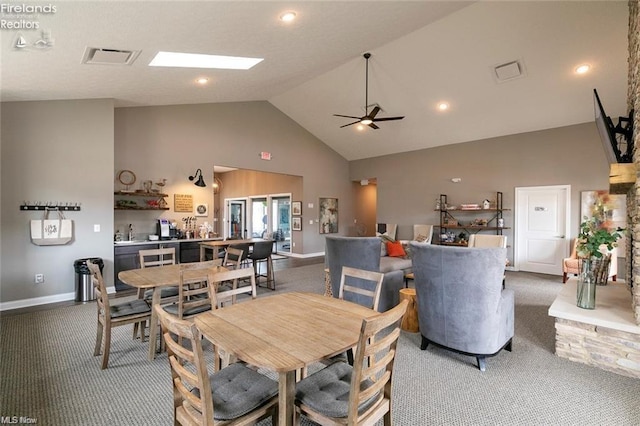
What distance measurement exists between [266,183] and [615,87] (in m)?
9.27

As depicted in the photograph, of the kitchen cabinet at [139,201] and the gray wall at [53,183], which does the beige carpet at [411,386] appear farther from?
the kitchen cabinet at [139,201]

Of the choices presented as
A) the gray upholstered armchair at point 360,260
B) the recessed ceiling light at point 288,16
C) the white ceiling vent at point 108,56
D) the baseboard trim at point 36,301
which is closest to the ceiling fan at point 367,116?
the recessed ceiling light at point 288,16

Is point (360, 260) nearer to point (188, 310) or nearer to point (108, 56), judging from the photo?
point (188, 310)

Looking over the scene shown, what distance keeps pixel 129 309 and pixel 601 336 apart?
447 centimetres

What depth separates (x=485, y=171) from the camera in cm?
799

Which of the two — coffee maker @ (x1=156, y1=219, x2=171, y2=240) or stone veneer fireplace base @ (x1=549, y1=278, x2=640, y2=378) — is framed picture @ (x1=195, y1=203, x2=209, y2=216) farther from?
stone veneer fireplace base @ (x1=549, y1=278, x2=640, y2=378)

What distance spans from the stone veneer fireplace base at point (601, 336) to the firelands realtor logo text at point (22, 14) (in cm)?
526

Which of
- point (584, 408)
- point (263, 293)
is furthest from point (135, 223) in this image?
point (584, 408)

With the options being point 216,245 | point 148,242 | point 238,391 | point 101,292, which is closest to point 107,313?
point 101,292

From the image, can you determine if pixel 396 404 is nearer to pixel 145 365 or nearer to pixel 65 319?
pixel 145 365

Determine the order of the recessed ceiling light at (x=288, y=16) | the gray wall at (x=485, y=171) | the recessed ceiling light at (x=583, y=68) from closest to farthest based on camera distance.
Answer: the recessed ceiling light at (x=288, y=16), the recessed ceiling light at (x=583, y=68), the gray wall at (x=485, y=171)

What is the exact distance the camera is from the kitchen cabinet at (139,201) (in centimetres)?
607

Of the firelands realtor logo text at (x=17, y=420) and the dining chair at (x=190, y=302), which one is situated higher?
the dining chair at (x=190, y=302)

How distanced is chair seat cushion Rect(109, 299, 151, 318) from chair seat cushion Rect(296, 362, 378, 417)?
213 centimetres
